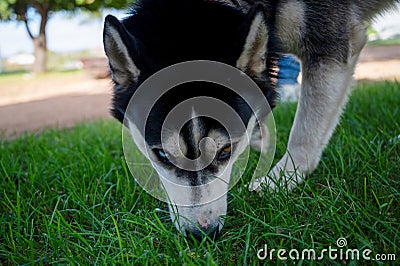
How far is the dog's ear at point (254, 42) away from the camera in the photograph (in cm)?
183

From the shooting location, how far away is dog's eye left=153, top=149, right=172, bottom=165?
2.04m

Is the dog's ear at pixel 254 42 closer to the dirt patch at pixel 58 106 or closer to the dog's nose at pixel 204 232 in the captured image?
the dog's nose at pixel 204 232

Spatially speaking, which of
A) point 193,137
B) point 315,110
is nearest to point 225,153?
point 193,137

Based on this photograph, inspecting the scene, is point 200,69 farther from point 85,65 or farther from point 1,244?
point 85,65

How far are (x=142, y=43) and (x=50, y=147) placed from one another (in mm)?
2245

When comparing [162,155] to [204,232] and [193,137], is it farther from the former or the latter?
[204,232]

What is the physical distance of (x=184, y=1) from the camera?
2141mm

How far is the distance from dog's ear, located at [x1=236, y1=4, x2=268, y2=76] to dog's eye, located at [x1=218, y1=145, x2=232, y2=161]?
0.44 metres

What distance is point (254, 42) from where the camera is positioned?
6.36ft

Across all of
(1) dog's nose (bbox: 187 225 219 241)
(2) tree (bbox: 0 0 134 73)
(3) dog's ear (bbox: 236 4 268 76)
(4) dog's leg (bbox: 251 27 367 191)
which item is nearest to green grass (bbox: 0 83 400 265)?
(1) dog's nose (bbox: 187 225 219 241)

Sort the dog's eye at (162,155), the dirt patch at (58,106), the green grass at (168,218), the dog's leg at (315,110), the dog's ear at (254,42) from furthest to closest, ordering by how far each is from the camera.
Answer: the dirt patch at (58,106)
the dog's leg at (315,110)
the dog's eye at (162,155)
the dog's ear at (254,42)
the green grass at (168,218)

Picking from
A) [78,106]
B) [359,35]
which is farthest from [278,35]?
[78,106]

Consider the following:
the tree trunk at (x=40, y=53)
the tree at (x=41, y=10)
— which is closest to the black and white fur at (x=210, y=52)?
the tree at (x=41, y=10)

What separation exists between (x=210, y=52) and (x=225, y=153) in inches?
21.9
